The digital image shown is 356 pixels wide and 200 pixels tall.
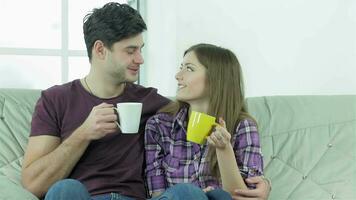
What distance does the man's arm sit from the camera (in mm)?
1502

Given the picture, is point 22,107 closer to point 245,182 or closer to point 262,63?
point 245,182

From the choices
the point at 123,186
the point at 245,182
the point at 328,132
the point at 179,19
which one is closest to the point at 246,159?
the point at 245,182

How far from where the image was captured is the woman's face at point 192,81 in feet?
5.44

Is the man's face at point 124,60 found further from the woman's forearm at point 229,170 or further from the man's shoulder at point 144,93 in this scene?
the woman's forearm at point 229,170

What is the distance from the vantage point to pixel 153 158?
167 cm

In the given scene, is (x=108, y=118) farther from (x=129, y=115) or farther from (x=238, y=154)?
(x=238, y=154)

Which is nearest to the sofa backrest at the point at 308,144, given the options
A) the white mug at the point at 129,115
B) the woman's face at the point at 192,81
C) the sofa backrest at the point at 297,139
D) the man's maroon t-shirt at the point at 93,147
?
the sofa backrest at the point at 297,139

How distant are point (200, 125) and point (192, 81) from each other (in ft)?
0.75

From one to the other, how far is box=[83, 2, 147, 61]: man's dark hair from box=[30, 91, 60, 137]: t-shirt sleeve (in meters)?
→ 0.26

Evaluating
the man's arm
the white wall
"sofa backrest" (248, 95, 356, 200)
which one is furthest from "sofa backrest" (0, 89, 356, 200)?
the white wall

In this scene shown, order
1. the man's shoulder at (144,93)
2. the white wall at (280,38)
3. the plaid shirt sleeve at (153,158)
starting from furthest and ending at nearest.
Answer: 1. the white wall at (280,38)
2. the man's shoulder at (144,93)
3. the plaid shirt sleeve at (153,158)

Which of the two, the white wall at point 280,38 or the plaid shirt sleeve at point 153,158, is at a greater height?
the white wall at point 280,38

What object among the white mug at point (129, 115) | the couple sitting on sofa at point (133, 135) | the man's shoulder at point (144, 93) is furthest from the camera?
the man's shoulder at point (144, 93)

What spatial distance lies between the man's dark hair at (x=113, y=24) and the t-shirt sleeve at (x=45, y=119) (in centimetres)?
26
